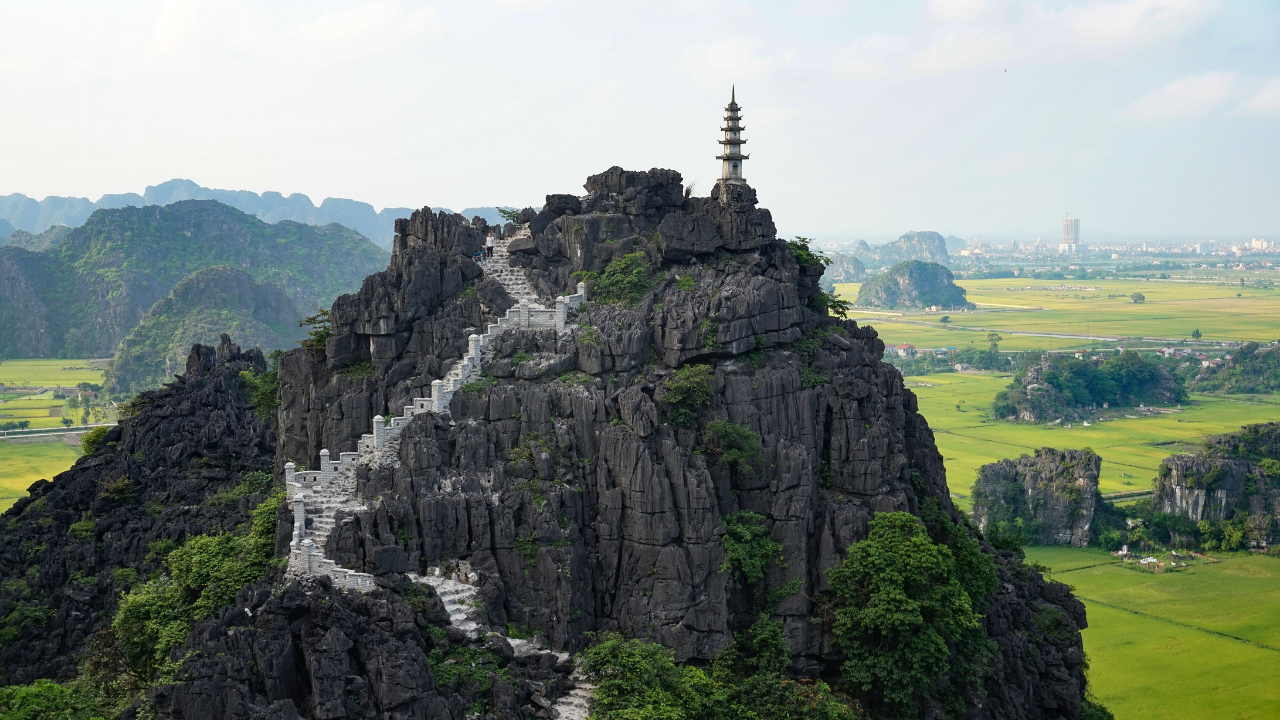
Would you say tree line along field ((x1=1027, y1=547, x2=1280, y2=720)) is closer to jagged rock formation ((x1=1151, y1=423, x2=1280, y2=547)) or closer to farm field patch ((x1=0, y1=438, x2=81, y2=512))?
jagged rock formation ((x1=1151, y1=423, x2=1280, y2=547))

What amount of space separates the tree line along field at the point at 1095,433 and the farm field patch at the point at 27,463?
67.4m

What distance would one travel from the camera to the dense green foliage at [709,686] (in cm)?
3281

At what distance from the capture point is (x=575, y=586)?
36062mm

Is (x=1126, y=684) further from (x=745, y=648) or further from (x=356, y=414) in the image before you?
(x=356, y=414)

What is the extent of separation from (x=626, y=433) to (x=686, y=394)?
258cm

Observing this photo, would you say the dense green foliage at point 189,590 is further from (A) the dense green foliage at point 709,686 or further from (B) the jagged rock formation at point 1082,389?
(B) the jagged rock formation at point 1082,389

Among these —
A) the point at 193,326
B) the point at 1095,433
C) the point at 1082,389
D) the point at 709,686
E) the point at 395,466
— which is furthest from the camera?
the point at 193,326

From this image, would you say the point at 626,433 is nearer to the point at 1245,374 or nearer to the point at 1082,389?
the point at 1082,389

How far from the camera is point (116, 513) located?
158 ft

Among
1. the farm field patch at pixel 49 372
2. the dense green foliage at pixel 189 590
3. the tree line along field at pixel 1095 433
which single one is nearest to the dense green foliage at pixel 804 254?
the dense green foliage at pixel 189 590

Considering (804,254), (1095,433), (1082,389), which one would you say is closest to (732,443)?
(804,254)

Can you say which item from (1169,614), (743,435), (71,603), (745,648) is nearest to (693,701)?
(745,648)

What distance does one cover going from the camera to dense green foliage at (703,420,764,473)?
1511 inches

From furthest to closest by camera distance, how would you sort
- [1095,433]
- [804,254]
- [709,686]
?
[1095,433]
[804,254]
[709,686]
